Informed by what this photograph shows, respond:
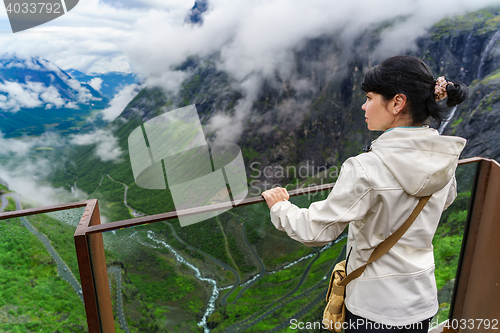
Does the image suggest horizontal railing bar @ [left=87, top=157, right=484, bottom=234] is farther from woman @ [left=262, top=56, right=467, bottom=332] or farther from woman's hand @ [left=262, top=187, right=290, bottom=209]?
woman @ [left=262, top=56, right=467, bottom=332]

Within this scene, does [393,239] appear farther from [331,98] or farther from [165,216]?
[331,98]

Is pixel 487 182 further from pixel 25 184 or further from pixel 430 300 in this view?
pixel 25 184

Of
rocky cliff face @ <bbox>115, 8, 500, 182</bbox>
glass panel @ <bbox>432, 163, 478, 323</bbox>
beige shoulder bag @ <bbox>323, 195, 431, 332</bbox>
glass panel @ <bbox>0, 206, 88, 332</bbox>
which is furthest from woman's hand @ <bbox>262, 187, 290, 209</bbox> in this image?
rocky cliff face @ <bbox>115, 8, 500, 182</bbox>

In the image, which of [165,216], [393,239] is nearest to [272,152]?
[165,216]

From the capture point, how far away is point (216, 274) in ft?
7.65

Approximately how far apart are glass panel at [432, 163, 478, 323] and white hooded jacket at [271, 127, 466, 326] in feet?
4.11

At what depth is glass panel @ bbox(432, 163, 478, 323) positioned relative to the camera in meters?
2.63

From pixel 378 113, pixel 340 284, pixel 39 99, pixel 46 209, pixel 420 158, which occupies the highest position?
pixel 378 113

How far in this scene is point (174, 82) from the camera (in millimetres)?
151875

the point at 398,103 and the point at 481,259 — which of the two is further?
the point at 481,259

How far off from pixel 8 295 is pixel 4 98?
17613 centimetres

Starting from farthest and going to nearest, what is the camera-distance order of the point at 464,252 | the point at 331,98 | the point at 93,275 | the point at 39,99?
1. the point at 39,99
2. the point at 331,98
3. the point at 464,252
4. the point at 93,275

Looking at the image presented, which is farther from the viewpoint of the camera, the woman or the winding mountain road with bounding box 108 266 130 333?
the winding mountain road with bounding box 108 266 130 333

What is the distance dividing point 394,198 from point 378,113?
1.38ft
